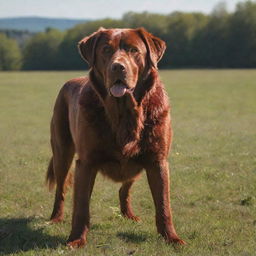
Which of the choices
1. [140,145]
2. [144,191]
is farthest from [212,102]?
[140,145]

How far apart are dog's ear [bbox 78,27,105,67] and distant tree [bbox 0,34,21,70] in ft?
288

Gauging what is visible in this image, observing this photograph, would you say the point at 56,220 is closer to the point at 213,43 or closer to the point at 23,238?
the point at 23,238

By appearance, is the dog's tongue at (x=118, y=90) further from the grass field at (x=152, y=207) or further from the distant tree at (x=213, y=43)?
the distant tree at (x=213, y=43)

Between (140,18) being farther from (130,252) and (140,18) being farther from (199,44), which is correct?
(130,252)

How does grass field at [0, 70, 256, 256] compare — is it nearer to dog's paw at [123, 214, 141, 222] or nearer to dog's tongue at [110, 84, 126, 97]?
dog's paw at [123, 214, 141, 222]

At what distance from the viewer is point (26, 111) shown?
22.5 meters

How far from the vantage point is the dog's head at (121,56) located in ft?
14.4

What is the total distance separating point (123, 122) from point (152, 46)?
75 centimetres

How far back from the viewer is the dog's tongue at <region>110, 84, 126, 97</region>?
4.40 m

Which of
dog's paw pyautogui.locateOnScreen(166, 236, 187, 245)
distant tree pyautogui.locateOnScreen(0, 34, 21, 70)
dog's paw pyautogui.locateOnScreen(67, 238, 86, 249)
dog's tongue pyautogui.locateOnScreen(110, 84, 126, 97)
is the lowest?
distant tree pyautogui.locateOnScreen(0, 34, 21, 70)

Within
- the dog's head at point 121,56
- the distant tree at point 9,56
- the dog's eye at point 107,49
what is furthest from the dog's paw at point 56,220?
the distant tree at point 9,56

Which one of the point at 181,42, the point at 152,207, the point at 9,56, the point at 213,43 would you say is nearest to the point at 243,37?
the point at 213,43

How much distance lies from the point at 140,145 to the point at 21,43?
10510 centimetres

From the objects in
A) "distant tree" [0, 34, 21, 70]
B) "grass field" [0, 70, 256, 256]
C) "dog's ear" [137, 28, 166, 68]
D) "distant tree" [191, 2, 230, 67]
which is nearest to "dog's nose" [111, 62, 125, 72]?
"dog's ear" [137, 28, 166, 68]
